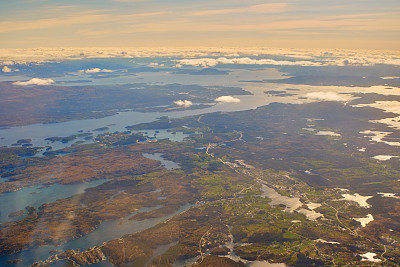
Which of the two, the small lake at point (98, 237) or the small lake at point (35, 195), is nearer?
the small lake at point (98, 237)

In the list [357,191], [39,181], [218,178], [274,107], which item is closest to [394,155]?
[357,191]

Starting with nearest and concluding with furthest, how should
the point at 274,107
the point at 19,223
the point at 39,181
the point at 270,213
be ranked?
the point at 19,223, the point at 270,213, the point at 39,181, the point at 274,107

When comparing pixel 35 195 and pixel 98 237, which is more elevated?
pixel 35 195

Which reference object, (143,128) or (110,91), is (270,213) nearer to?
(143,128)

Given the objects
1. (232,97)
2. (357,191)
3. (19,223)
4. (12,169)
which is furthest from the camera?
(232,97)

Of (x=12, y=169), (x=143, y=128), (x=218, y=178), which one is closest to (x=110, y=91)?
(x=143, y=128)

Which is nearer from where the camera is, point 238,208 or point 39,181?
point 238,208

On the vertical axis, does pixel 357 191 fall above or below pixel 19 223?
below

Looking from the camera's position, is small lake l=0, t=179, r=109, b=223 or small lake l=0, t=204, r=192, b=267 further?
small lake l=0, t=179, r=109, b=223

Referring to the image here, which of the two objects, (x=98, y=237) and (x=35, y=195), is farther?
(x=35, y=195)
